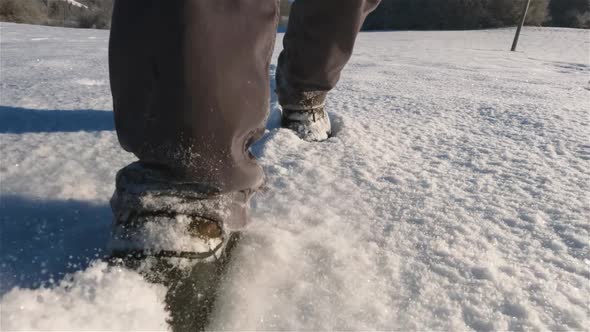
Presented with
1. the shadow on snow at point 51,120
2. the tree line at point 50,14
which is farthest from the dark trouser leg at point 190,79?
the tree line at point 50,14

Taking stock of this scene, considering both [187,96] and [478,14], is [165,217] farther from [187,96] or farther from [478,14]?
[478,14]

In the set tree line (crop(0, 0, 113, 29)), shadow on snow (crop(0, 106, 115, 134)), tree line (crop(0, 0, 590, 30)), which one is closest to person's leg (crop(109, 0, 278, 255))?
shadow on snow (crop(0, 106, 115, 134))

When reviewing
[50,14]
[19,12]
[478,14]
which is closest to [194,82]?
[478,14]

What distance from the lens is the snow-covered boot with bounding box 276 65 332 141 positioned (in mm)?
804

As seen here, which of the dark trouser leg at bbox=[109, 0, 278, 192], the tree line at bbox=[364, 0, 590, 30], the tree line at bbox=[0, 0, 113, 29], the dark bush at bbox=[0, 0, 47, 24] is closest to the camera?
the dark trouser leg at bbox=[109, 0, 278, 192]

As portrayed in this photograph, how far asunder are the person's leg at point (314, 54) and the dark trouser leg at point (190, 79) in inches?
14.3

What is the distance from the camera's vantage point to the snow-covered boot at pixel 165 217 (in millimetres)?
345

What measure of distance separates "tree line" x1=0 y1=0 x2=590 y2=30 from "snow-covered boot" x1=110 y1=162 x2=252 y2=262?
1259 centimetres

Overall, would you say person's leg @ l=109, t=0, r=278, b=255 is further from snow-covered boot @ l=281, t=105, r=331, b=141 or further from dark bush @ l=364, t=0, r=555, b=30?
dark bush @ l=364, t=0, r=555, b=30

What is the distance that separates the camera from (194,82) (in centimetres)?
33

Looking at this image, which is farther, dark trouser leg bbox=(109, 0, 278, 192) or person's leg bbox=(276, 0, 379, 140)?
person's leg bbox=(276, 0, 379, 140)

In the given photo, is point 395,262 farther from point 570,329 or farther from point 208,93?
point 208,93

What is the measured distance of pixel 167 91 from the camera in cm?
33

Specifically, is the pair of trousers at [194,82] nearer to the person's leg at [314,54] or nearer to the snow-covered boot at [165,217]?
the snow-covered boot at [165,217]
